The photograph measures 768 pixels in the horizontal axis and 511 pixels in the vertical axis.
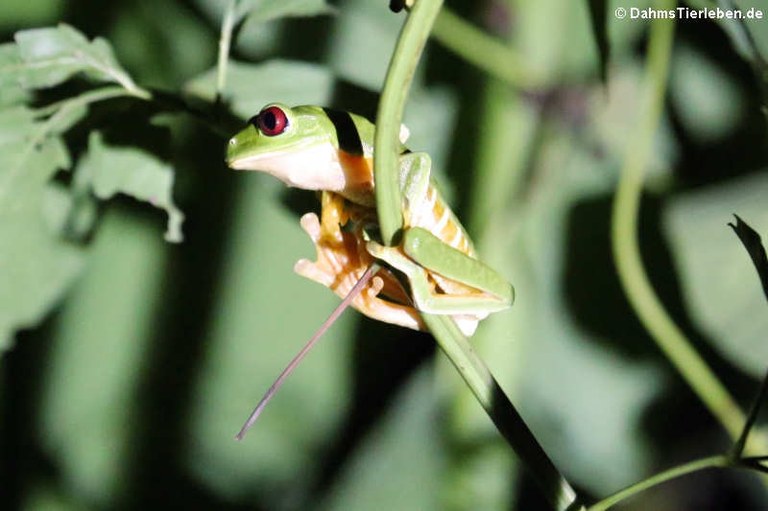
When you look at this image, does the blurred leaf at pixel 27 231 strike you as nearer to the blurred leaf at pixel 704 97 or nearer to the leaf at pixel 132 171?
the leaf at pixel 132 171

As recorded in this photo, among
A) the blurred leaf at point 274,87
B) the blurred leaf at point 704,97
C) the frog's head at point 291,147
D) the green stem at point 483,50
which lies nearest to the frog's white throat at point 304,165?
the frog's head at point 291,147

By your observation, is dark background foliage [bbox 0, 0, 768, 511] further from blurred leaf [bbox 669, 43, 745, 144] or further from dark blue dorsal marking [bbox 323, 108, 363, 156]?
dark blue dorsal marking [bbox 323, 108, 363, 156]

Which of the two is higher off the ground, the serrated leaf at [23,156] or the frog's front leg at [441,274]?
the frog's front leg at [441,274]

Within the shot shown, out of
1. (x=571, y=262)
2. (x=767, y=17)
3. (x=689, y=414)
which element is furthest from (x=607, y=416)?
(x=767, y=17)

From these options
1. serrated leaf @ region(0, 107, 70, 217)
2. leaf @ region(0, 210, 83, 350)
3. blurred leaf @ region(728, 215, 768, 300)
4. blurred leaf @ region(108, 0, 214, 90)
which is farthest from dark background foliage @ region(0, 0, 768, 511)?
blurred leaf @ region(728, 215, 768, 300)

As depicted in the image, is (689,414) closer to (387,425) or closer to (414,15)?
(387,425)

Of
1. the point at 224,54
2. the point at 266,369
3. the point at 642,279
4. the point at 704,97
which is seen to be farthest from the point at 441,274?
the point at 704,97

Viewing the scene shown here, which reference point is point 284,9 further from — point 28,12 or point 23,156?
point 28,12
